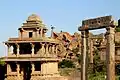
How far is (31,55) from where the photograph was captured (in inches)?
1660

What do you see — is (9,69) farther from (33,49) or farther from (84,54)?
(84,54)

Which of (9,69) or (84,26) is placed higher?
(84,26)

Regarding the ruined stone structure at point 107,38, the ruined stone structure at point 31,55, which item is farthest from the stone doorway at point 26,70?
the ruined stone structure at point 107,38

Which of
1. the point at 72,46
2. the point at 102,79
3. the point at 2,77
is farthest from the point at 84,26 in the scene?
the point at 72,46

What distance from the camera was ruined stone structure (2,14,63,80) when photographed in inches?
1628

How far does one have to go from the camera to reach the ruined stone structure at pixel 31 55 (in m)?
41.3

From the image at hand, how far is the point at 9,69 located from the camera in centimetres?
4238

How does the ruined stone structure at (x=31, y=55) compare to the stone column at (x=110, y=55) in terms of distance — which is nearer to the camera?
the stone column at (x=110, y=55)

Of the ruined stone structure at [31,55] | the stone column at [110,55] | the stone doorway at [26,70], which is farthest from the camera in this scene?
the stone doorway at [26,70]

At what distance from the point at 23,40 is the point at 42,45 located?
259 cm

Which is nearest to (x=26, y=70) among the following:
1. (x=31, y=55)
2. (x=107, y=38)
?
(x=31, y=55)

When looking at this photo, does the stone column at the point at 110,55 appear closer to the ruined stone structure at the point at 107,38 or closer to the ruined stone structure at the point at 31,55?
the ruined stone structure at the point at 107,38

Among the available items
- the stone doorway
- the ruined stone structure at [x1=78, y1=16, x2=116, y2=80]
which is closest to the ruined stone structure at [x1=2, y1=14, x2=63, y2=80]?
the stone doorway

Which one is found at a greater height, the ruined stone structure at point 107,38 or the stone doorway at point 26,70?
the ruined stone structure at point 107,38
